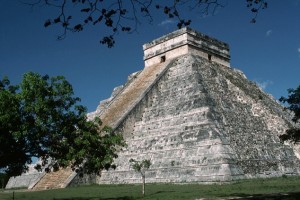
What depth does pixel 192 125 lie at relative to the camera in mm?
16734

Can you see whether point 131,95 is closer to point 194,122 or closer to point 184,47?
point 184,47

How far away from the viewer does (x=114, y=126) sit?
736 inches

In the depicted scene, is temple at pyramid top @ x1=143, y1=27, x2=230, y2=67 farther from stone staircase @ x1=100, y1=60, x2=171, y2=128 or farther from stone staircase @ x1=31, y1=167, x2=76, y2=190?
stone staircase @ x1=31, y1=167, x2=76, y2=190

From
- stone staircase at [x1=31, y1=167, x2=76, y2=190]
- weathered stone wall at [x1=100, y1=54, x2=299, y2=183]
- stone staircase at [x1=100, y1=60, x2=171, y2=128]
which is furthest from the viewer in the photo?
stone staircase at [x1=100, y1=60, x2=171, y2=128]

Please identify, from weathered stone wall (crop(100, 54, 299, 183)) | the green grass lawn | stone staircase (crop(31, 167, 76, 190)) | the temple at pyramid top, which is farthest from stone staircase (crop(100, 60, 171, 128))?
the green grass lawn

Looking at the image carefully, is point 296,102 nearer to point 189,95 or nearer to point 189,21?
point 189,95

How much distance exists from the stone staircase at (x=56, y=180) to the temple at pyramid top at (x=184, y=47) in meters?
10.4

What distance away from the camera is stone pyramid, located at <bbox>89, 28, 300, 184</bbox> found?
50.8ft

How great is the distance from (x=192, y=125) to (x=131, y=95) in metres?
6.48

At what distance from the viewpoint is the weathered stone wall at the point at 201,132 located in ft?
50.2

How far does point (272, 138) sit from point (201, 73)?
17.2 ft

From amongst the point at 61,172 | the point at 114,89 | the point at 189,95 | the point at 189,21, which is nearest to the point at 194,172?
the point at 189,95

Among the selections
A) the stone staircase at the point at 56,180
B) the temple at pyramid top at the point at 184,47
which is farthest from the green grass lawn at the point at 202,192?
the temple at pyramid top at the point at 184,47

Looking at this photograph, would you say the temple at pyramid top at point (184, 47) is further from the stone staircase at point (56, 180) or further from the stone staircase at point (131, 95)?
the stone staircase at point (56, 180)
